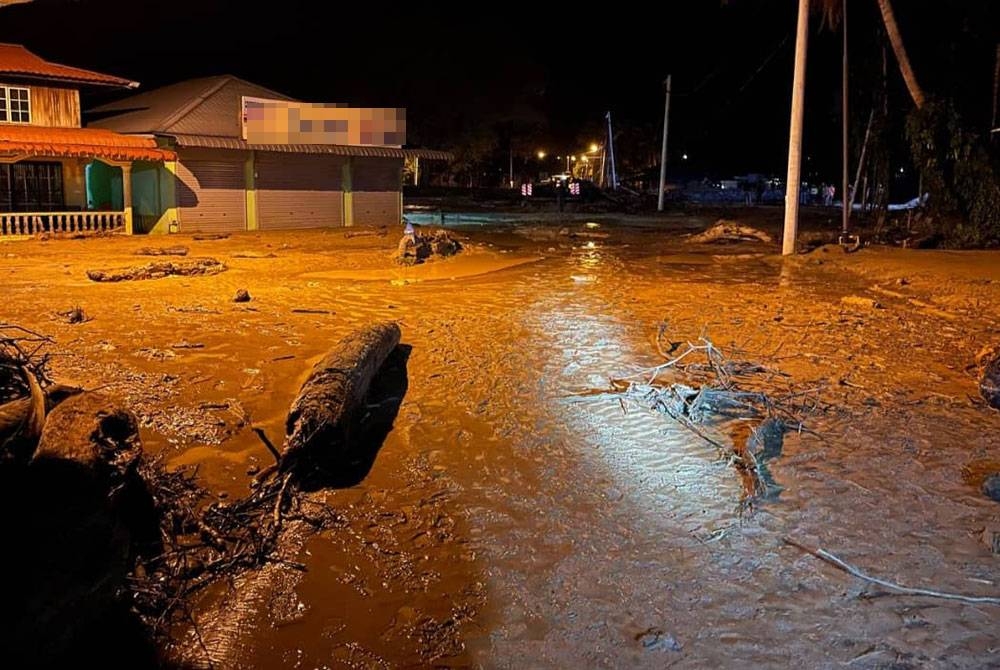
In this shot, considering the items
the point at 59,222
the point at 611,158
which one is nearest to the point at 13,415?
the point at 59,222

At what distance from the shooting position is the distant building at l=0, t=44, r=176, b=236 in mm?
22734

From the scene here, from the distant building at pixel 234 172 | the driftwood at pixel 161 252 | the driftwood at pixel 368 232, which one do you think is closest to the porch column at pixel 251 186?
the distant building at pixel 234 172

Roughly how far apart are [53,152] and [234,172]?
629 cm

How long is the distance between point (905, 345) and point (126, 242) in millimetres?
20570

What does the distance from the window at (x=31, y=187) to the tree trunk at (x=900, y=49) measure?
83.1 ft

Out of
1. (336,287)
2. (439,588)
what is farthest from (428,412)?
(336,287)

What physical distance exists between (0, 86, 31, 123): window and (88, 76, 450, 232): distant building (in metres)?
2.86

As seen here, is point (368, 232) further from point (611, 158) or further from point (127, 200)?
point (611, 158)

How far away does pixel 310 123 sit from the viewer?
28.0m

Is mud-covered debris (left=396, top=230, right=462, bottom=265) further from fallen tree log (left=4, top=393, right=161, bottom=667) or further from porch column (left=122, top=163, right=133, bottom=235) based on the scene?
fallen tree log (left=4, top=393, right=161, bottom=667)

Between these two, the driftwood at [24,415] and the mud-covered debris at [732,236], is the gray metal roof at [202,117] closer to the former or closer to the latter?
the mud-covered debris at [732,236]

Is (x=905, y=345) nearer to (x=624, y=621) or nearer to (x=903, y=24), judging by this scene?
(x=624, y=621)

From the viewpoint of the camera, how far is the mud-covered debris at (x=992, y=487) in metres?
5.64

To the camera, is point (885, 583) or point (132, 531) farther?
point (132, 531)
